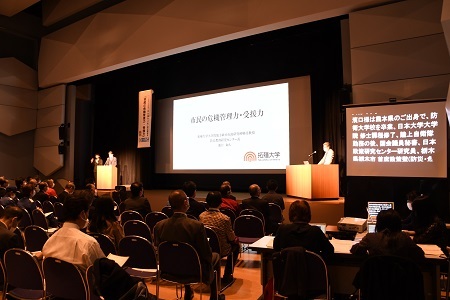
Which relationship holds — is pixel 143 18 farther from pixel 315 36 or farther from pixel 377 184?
pixel 377 184

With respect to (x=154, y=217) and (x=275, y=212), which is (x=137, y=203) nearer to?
(x=154, y=217)

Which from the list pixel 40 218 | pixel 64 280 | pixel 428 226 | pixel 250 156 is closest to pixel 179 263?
pixel 64 280

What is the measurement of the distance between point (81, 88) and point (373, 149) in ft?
36.7

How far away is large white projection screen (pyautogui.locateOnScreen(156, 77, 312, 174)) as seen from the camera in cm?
823

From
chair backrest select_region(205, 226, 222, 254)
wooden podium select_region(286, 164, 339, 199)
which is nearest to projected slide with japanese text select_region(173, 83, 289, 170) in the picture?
wooden podium select_region(286, 164, 339, 199)

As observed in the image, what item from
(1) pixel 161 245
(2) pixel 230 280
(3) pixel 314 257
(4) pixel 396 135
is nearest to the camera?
(3) pixel 314 257

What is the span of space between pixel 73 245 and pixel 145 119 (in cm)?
806

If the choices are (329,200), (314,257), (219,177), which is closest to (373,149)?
(329,200)

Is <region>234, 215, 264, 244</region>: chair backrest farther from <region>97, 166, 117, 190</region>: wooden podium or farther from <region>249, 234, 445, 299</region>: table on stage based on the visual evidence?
<region>97, 166, 117, 190</region>: wooden podium

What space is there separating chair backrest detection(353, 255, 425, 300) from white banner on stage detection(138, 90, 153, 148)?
27.5ft

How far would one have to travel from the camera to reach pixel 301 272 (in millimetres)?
2398

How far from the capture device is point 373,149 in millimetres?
5371

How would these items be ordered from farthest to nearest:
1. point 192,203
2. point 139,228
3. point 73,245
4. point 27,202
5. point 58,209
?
point 58,209
point 27,202
point 192,203
point 139,228
point 73,245

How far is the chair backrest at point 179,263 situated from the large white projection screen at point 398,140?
11.9 feet
